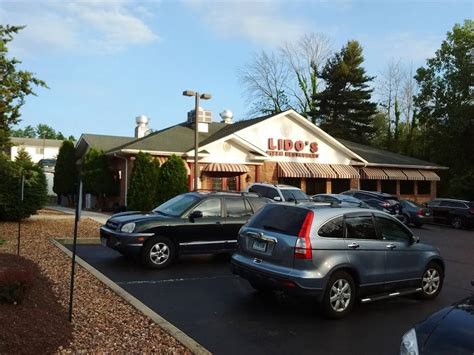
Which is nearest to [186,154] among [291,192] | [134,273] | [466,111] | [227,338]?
[291,192]

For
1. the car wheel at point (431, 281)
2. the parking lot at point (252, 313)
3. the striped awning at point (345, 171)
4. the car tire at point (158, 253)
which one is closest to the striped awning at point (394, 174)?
the striped awning at point (345, 171)

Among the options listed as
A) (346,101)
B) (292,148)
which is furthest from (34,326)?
(346,101)

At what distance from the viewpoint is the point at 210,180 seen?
2873 centimetres

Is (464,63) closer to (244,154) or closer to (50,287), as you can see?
(244,154)

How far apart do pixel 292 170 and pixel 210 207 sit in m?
20.2

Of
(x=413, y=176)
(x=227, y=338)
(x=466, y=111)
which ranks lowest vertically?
(x=227, y=338)

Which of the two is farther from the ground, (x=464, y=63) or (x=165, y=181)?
(x=464, y=63)

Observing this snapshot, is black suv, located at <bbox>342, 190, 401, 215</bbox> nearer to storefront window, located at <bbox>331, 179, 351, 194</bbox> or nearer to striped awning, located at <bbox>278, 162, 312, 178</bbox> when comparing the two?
striped awning, located at <bbox>278, 162, 312, 178</bbox>

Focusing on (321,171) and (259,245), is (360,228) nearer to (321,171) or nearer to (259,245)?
(259,245)

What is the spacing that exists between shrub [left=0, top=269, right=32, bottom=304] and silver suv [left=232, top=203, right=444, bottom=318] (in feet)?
10.3

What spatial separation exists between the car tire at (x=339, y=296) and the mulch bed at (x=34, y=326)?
342 centimetres

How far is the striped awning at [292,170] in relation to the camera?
3061 centimetres

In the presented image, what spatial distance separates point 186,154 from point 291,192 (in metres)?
9.25

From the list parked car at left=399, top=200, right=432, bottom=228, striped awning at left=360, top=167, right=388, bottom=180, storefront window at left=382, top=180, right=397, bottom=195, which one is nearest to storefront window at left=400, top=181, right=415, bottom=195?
storefront window at left=382, top=180, right=397, bottom=195
